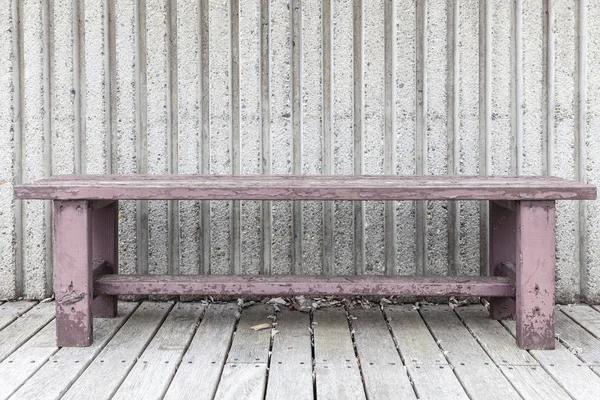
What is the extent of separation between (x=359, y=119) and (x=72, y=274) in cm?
172

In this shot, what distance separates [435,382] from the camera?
8.07 feet

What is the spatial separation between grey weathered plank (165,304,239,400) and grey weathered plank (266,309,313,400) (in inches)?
8.4

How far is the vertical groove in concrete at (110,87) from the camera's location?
368 cm

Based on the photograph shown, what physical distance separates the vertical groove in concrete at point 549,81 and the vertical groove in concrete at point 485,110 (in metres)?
0.32

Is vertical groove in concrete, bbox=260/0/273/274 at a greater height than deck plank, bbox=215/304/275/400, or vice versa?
vertical groove in concrete, bbox=260/0/273/274

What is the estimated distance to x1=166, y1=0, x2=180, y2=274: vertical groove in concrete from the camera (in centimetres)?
368

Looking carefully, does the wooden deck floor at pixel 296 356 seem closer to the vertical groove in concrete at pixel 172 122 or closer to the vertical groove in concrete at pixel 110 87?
the vertical groove in concrete at pixel 172 122

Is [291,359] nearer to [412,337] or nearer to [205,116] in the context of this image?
[412,337]

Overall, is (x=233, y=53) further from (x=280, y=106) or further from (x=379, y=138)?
(x=379, y=138)

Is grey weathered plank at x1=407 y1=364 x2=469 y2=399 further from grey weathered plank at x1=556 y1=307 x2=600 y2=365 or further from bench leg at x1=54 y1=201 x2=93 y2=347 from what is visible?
bench leg at x1=54 y1=201 x2=93 y2=347

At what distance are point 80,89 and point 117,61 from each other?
26cm

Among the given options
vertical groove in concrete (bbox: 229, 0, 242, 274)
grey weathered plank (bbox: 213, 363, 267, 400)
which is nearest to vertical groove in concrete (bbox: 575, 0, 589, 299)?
vertical groove in concrete (bbox: 229, 0, 242, 274)

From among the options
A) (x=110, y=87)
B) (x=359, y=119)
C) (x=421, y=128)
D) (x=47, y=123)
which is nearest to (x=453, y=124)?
(x=421, y=128)

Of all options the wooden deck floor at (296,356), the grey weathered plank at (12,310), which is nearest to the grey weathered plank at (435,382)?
the wooden deck floor at (296,356)
